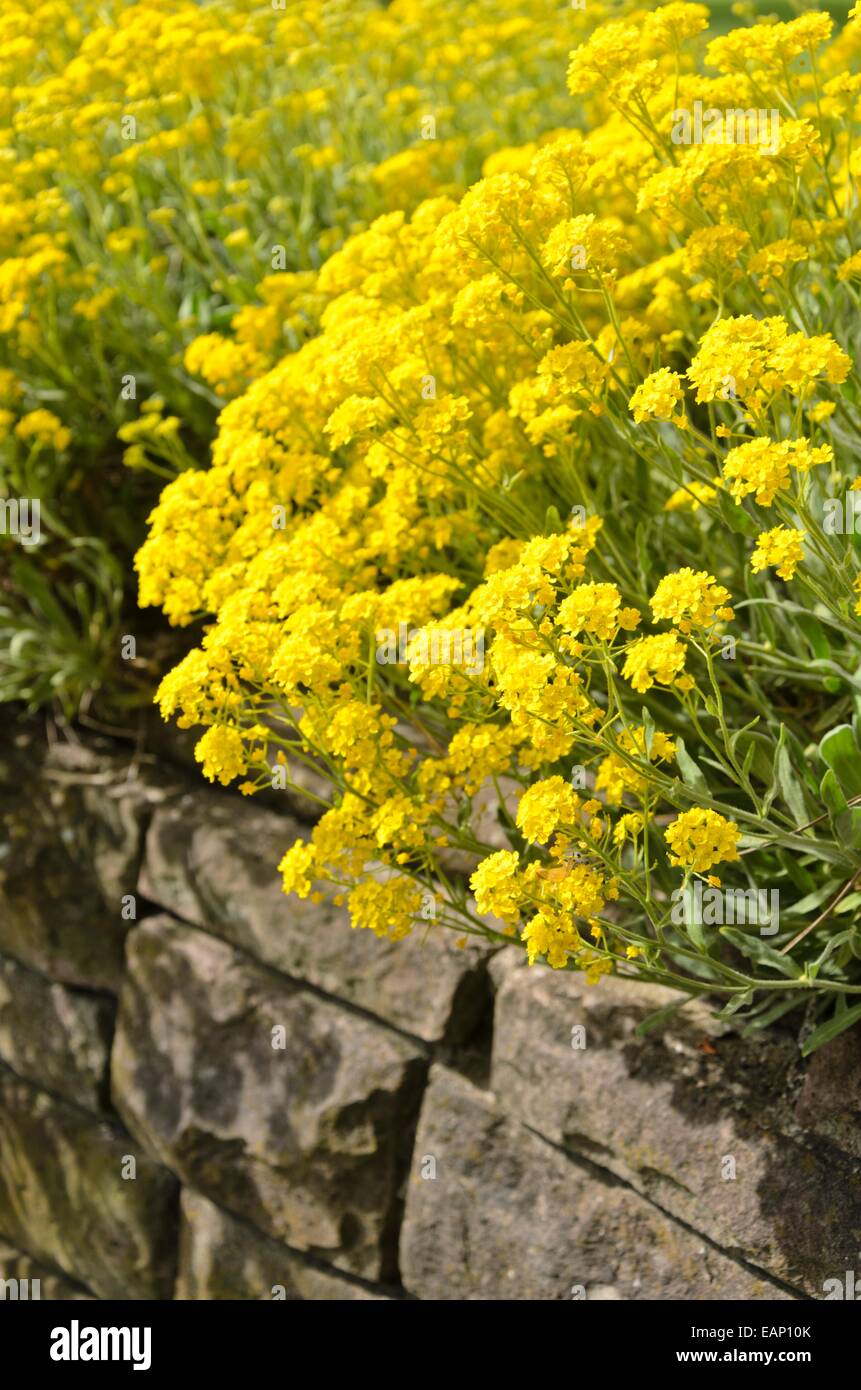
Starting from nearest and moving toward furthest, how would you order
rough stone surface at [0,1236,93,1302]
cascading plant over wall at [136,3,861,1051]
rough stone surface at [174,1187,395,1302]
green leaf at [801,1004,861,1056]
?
cascading plant over wall at [136,3,861,1051]
green leaf at [801,1004,861,1056]
rough stone surface at [174,1187,395,1302]
rough stone surface at [0,1236,93,1302]

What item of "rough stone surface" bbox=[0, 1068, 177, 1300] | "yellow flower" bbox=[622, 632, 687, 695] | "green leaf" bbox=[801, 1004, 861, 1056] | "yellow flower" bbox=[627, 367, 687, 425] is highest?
"yellow flower" bbox=[627, 367, 687, 425]

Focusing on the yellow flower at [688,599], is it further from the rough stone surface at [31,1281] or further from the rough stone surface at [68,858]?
the rough stone surface at [31,1281]

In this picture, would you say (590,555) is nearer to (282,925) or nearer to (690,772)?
(690,772)

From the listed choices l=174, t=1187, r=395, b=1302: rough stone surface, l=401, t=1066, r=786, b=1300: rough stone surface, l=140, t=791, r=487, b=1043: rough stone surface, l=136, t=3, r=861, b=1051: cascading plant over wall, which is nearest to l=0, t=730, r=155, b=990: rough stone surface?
l=140, t=791, r=487, b=1043: rough stone surface

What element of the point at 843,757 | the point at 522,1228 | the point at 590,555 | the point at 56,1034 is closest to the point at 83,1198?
the point at 56,1034

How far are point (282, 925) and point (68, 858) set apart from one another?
0.67m

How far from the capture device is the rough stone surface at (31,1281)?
3.33m

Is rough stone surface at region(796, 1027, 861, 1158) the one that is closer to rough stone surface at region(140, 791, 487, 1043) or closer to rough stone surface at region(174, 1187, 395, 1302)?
rough stone surface at region(140, 791, 487, 1043)

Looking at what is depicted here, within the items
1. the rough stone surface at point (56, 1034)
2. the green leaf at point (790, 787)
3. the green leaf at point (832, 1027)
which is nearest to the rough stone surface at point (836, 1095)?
the green leaf at point (832, 1027)

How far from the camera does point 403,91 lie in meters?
3.30

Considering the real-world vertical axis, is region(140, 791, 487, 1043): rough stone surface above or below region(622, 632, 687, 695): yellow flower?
below

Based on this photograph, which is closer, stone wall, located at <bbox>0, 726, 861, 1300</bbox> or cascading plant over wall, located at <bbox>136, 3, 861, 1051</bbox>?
cascading plant over wall, located at <bbox>136, 3, 861, 1051</bbox>

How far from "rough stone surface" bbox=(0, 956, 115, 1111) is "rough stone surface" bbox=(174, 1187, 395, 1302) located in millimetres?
351

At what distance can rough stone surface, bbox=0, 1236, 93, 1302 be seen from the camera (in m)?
3.33
